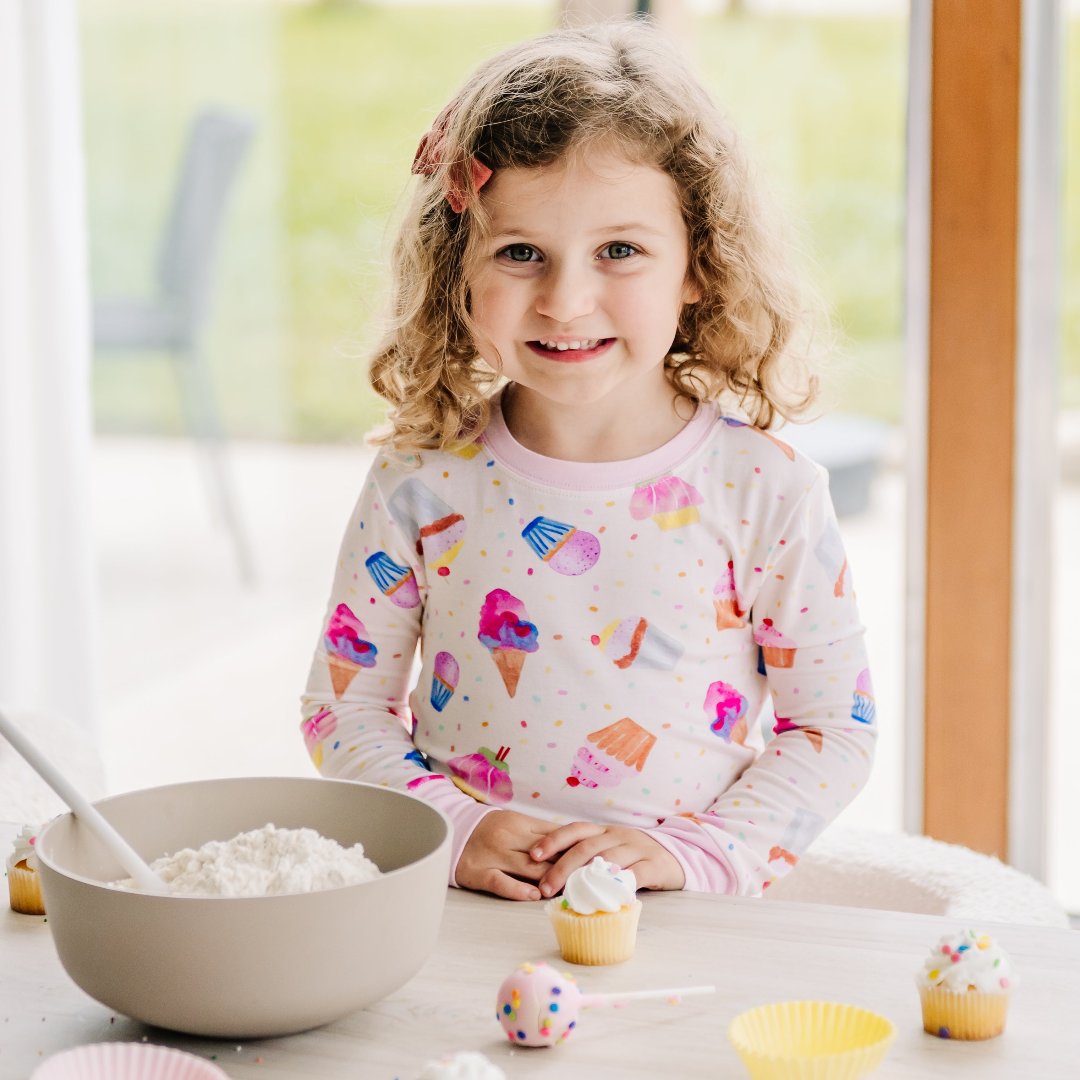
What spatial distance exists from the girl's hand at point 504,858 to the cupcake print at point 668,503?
11.5 inches

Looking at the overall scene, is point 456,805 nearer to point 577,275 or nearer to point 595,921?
point 595,921

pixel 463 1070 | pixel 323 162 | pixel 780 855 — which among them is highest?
pixel 323 162

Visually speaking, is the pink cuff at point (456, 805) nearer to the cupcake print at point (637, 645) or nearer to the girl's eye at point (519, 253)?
the cupcake print at point (637, 645)

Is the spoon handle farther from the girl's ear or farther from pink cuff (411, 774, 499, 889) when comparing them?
the girl's ear

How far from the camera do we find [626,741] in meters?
1.29

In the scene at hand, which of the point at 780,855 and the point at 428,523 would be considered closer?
the point at 780,855

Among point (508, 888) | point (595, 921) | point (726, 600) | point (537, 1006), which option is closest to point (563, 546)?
point (726, 600)

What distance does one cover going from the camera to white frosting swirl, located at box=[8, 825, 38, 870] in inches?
40.0

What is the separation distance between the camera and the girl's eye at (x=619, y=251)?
1.25m

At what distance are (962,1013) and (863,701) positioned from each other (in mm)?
501

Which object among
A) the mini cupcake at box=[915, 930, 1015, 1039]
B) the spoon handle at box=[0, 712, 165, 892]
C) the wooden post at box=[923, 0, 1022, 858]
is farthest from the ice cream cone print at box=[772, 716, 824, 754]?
the wooden post at box=[923, 0, 1022, 858]

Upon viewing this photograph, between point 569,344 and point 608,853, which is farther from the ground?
point 569,344

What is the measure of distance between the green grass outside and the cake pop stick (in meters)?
1.56

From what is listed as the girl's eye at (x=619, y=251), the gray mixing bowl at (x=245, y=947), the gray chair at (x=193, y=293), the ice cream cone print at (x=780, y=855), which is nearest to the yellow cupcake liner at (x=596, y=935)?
the gray mixing bowl at (x=245, y=947)
